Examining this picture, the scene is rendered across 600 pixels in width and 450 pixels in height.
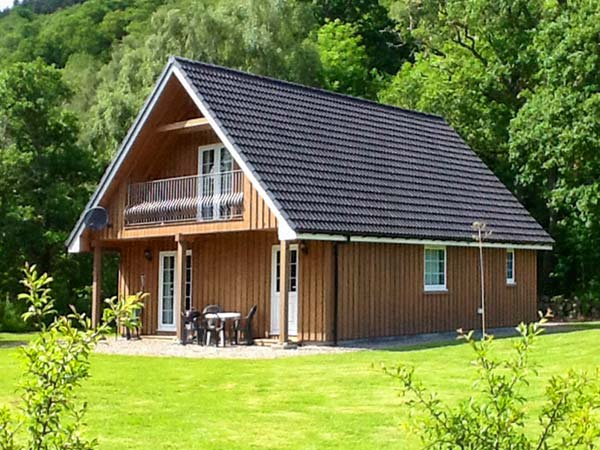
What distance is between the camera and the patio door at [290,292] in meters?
20.2

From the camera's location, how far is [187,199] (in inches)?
850

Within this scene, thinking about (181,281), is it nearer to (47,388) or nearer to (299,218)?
(299,218)

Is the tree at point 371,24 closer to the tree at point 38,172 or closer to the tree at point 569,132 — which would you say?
the tree at point 569,132

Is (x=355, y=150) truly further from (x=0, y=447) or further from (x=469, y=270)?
(x=0, y=447)

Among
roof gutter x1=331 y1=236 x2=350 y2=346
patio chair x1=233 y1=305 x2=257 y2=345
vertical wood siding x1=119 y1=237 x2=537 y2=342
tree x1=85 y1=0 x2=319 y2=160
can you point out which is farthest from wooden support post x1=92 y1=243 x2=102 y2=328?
tree x1=85 y1=0 x2=319 y2=160

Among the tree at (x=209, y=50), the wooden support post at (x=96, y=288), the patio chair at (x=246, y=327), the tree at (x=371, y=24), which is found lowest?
the patio chair at (x=246, y=327)

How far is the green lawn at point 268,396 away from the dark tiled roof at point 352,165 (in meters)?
3.91

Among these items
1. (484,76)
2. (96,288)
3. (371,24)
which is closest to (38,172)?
(96,288)

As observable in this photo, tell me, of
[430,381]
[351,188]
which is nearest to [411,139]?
[351,188]

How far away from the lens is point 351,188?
20.7m

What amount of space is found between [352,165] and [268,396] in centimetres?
1091

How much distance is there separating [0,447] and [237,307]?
1741cm

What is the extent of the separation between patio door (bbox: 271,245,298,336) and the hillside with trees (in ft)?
36.8

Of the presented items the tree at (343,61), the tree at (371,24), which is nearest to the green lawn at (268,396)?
the tree at (343,61)
